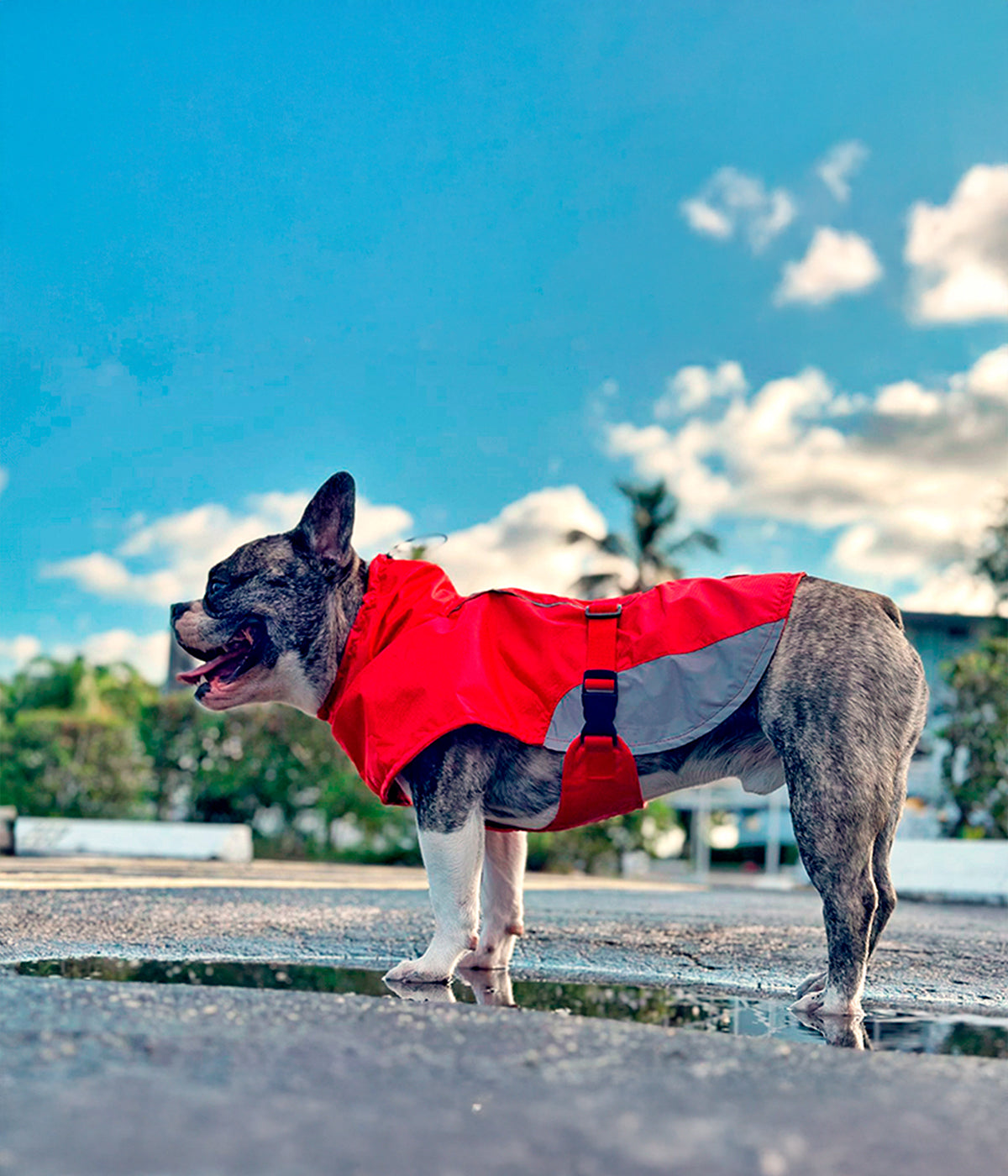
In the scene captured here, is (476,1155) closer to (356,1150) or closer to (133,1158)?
(356,1150)

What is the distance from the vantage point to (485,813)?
407cm

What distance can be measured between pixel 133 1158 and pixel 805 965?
3811 millimetres

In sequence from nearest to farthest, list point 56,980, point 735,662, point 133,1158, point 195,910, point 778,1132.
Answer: point 133,1158 → point 778,1132 → point 56,980 → point 735,662 → point 195,910

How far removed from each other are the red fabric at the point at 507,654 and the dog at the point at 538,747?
94 millimetres

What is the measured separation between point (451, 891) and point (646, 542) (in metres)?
40.9

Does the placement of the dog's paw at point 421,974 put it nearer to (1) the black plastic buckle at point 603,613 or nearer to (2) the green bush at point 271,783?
(1) the black plastic buckle at point 603,613

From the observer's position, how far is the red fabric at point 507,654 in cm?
377

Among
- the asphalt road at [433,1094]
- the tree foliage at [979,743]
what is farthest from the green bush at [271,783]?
the asphalt road at [433,1094]

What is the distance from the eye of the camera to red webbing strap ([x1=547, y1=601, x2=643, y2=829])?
12.4 ft

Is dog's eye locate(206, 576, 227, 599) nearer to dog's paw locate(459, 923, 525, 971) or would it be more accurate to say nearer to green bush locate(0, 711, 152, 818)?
dog's paw locate(459, 923, 525, 971)

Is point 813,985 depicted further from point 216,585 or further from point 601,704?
point 216,585

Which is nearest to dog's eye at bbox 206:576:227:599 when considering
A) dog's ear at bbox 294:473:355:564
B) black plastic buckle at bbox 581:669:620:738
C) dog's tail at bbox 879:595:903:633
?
dog's ear at bbox 294:473:355:564

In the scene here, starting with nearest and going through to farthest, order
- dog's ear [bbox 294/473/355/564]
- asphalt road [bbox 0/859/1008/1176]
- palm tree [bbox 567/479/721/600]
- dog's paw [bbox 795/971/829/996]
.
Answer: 1. asphalt road [bbox 0/859/1008/1176]
2. dog's paw [bbox 795/971/829/996]
3. dog's ear [bbox 294/473/355/564]
4. palm tree [bbox 567/479/721/600]

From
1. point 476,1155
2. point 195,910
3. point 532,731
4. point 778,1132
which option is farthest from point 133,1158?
point 195,910
